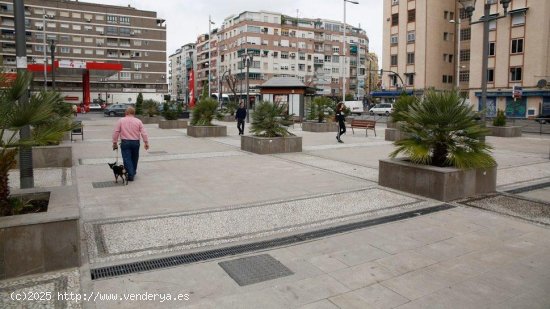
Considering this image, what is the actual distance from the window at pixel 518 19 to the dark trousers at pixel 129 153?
4851 cm

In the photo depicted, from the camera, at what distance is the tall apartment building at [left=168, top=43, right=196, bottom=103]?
470ft

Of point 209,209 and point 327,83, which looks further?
point 327,83

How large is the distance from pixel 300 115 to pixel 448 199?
74.0 ft

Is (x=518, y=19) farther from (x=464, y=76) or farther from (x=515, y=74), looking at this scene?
(x=464, y=76)

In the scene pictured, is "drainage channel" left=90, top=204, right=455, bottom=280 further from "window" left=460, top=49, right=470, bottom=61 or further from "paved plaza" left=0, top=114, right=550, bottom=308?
"window" left=460, top=49, right=470, bottom=61

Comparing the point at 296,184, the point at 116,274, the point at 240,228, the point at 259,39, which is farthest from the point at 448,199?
the point at 259,39

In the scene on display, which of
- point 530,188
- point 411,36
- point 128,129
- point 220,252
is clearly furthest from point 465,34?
point 220,252

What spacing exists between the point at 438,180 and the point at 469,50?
2229 inches

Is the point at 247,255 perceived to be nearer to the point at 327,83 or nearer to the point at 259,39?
the point at 259,39

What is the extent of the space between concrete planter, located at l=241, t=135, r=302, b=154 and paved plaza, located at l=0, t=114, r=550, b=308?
3.58 m

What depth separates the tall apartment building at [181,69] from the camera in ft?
470

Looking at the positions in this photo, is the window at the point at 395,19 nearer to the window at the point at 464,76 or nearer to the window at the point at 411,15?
the window at the point at 411,15

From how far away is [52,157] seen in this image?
11.5 metres

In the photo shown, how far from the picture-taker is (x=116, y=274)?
14.9ft
